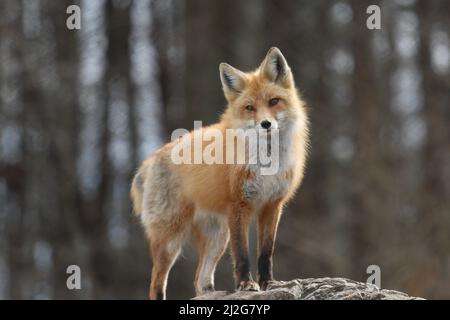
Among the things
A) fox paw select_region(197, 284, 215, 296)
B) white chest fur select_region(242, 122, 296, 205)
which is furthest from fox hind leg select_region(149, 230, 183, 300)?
white chest fur select_region(242, 122, 296, 205)

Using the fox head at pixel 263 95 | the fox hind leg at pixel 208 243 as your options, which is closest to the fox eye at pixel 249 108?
the fox head at pixel 263 95

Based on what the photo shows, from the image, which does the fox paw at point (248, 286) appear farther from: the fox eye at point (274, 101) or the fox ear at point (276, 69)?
the fox ear at point (276, 69)

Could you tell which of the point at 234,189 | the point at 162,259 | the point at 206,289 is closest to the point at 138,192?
the point at 162,259

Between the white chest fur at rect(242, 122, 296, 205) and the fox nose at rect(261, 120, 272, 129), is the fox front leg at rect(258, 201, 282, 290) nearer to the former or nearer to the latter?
the white chest fur at rect(242, 122, 296, 205)

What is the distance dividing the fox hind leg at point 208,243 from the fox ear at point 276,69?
1.35m

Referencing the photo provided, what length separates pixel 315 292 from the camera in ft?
20.2

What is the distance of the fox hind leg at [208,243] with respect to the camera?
7.18 m

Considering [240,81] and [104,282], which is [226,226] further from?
[104,282]

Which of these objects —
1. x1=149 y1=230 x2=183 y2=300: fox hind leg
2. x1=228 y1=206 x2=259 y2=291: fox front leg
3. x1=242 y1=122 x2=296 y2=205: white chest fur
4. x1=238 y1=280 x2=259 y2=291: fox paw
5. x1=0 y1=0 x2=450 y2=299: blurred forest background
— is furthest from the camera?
x1=0 y1=0 x2=450 y2=299: blurred forest background

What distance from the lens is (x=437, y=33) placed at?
18859 mm

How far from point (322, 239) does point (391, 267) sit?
66.0 inches

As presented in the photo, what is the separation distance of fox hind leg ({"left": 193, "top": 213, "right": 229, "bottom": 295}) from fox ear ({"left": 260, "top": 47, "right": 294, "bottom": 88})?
4.43 feet

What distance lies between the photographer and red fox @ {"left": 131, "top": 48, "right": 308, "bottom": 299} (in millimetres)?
6523
